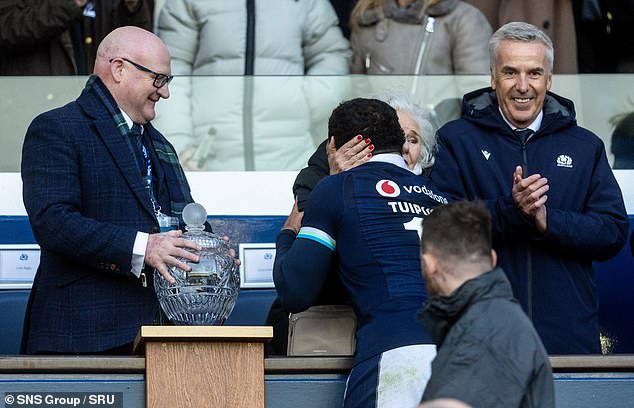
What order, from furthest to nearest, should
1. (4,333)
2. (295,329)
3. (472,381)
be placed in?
(4,333) → (295,329) → (472,381)

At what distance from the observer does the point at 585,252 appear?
16.4 feet

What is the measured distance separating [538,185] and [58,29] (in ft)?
10.2

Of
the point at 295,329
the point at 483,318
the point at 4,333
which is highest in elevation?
the point at 483,318

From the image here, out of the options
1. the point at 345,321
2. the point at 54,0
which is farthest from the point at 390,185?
the point at 54,0

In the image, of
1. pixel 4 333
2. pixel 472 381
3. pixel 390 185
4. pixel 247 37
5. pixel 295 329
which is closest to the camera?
pixel 472 381

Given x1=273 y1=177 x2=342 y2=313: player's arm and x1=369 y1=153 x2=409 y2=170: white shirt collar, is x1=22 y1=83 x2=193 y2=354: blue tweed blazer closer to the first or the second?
x1=273 y1=177 x2=342 y2=313: player's arm

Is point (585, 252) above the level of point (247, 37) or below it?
below

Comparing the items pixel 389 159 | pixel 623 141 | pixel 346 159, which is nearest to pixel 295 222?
pixel 346 159

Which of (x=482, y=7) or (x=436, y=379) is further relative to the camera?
(x=482, y=7)

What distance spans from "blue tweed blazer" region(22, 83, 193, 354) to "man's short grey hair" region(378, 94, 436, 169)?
3.73 feet

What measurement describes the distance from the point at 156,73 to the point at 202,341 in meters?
0.99

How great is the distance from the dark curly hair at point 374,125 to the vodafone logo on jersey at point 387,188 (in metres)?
0.17

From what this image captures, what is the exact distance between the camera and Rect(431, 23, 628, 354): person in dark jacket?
495 centimetres

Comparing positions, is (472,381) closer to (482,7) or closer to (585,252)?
(585,252)
